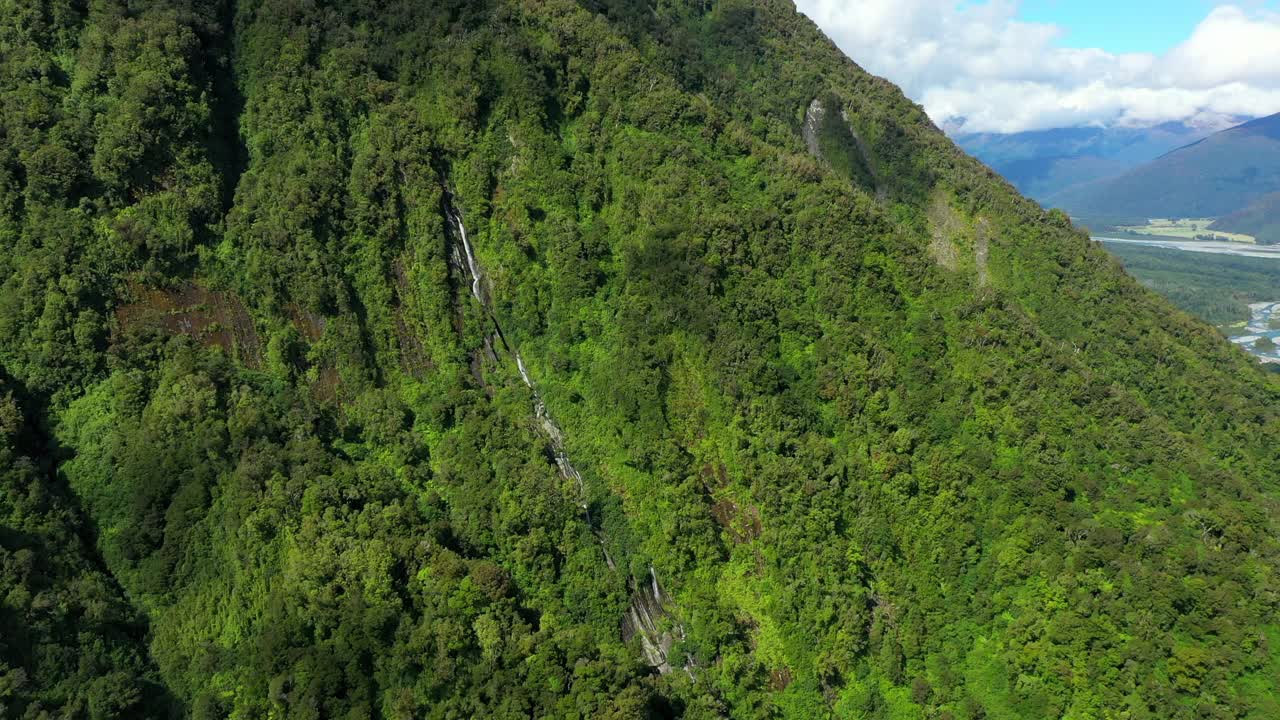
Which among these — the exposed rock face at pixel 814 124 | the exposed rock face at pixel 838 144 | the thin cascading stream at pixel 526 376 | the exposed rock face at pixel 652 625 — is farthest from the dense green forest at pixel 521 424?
the exposed rock face at pixel 814 124

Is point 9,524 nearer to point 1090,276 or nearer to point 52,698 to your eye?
point 52,698

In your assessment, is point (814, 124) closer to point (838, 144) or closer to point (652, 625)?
point (838, 144)

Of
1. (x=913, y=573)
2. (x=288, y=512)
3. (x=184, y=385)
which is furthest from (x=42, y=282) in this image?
(x=913, y=573)

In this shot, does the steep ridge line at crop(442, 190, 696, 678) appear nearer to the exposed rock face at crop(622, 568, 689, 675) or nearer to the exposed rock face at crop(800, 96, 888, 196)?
the exposed rock face at crop(622, 568, 689, 675)

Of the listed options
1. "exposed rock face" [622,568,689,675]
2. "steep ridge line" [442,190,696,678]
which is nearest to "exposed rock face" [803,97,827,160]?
"steep ridge line" [442,190,696,678]

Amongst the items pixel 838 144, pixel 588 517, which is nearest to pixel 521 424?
pixel 588 517

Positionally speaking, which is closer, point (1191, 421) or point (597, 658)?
point (597, 658)

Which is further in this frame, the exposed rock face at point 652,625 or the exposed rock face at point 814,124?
the exposed rock face at point 814,124

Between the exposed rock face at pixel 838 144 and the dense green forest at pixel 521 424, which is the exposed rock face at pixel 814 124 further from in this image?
the dense green forest at pixel 521 424
